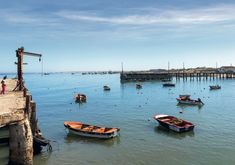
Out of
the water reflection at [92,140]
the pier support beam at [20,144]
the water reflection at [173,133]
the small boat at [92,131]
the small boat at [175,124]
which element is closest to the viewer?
the pier support beam at [20,144]

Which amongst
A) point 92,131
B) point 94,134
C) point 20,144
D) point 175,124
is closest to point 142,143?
point 94,134

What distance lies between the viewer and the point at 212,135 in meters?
37.2

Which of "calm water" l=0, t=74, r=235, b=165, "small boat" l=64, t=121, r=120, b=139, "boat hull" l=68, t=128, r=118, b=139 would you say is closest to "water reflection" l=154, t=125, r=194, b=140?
"calm water" l=0, t=74, r=235, b=165

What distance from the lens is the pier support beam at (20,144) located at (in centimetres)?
2212

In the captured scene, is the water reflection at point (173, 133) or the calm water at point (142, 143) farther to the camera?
the water reflection at point (173, 133)

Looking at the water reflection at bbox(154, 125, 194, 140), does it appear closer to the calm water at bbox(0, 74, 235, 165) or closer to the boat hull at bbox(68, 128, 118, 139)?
the calm water at bbox(0, 74, 235, 165)

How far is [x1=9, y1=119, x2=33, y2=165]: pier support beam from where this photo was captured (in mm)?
22125

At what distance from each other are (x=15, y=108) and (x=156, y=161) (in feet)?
40.1

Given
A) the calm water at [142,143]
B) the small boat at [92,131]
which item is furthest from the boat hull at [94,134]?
the calm water at [142,143]

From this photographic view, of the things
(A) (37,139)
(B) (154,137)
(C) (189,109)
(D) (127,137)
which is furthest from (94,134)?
(C) (189,109)

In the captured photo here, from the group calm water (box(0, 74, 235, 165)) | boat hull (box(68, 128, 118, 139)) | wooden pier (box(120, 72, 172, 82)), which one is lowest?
calm water (box(0, 74, 235, 165))

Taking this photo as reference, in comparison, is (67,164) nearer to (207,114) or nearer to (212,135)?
(212,135)

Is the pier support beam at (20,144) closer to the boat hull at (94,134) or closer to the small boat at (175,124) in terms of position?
the boat hull at (94,134)

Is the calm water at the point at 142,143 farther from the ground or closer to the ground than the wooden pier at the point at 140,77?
closer to the ground
